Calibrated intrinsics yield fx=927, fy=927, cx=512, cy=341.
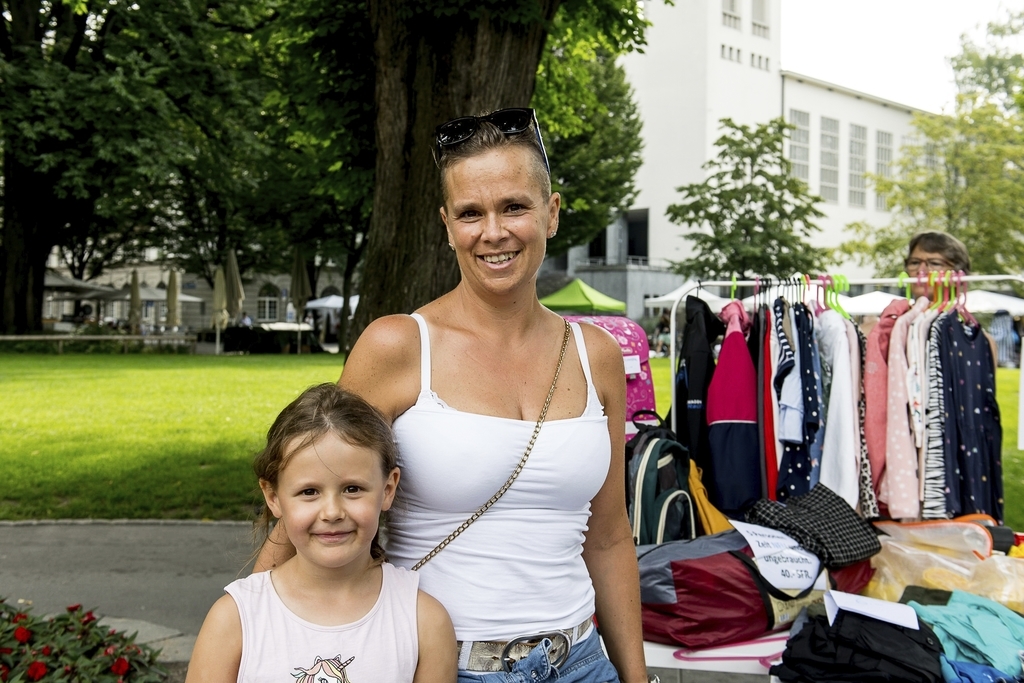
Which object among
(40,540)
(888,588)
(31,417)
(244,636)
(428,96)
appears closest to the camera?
(244,636)

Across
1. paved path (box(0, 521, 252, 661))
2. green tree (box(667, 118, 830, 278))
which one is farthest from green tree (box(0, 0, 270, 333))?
paved path (box(0, 521, 252, 661))

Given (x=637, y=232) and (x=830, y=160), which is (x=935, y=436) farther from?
(x=830, y=160)

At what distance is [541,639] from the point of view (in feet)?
5.95

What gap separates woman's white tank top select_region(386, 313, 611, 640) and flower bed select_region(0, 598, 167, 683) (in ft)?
7.32

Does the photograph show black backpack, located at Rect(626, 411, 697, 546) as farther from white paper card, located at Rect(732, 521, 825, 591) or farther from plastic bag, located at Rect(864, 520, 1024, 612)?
plastic bag, located at Rect(864, 520, 1024, 612)

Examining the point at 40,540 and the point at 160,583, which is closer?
the point at 160,583

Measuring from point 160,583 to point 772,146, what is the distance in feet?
92.7

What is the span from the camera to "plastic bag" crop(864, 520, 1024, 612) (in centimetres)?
477

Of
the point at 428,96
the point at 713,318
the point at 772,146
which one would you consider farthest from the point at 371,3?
the point at 772,146

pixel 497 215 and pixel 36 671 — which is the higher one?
pixel 497 215

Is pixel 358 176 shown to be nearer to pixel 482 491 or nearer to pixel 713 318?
pixel 713 318

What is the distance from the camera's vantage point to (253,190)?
31703mm

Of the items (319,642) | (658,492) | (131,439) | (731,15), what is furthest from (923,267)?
(731,15)

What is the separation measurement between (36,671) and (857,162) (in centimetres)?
6548
